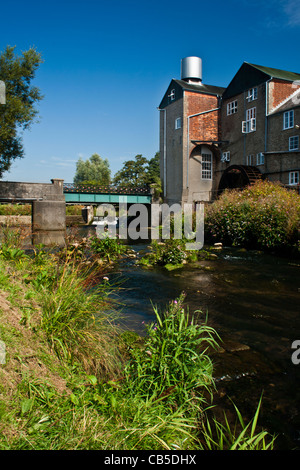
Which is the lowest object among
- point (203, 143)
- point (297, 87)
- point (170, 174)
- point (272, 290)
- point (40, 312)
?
point (272, 290)

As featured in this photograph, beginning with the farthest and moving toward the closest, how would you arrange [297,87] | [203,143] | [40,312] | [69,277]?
[203,143] → [297,87] → [69,277] → [40,312]

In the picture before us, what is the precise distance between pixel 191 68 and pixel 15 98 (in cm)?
2153

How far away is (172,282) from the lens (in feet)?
27.4

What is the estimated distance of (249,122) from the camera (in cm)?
2988

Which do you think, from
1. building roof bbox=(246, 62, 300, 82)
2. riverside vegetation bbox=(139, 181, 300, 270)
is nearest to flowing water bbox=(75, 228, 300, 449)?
riverside vegetation bbox=(139, 181, 300, 270)

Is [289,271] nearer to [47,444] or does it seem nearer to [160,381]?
[160,381]

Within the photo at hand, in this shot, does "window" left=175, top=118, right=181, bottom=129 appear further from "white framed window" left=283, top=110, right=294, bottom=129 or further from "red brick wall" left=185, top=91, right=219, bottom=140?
"white framed window" left=283, top=110, right=294, bottom=129

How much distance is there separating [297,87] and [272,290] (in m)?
27.3

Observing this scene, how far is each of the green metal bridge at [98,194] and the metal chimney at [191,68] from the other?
44.6ft

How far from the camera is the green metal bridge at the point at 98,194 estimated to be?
30.8 m

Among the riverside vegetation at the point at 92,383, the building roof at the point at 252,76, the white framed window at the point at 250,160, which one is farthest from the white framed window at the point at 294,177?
the riverside vegetation at the point at 92,383

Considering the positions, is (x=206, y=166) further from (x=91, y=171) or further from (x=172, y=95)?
(x=91, y=171)
